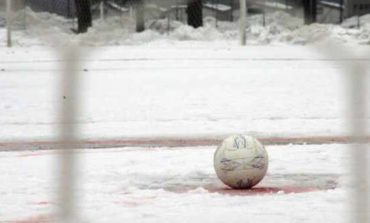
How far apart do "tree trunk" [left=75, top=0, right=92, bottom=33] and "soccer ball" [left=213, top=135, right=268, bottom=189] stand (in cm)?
596

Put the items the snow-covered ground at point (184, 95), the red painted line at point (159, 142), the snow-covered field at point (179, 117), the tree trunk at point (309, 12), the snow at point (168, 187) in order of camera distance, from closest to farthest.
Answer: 1. the tree trunk at point (309, 12)
2. the snow-covered field at point (179, 117)
3. the snow at point (168, 187)
4. the red painted line at point (159, 142)
5. the snow-covered ground at point (184, 95)

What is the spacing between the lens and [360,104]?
8.13ft

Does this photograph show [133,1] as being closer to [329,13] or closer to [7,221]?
[329,13]

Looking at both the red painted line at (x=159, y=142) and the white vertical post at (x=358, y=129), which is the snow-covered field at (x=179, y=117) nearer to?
the white vertical post at (x=358, y=129)

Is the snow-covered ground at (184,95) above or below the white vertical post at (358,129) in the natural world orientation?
below

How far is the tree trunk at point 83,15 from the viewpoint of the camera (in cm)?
199

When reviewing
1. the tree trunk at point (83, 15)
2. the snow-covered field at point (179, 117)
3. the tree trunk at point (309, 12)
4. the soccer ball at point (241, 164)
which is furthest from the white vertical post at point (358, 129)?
the soccer ball at point (241, 164)

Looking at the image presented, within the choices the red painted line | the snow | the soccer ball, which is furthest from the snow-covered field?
the red painted line

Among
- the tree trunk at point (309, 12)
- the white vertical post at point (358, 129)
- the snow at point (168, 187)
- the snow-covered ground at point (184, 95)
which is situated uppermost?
the tree trunk at point (309, 12)

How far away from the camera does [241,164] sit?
320 inches

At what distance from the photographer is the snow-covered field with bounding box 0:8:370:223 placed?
7.55 feet

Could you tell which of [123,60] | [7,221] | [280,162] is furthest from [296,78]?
[7,221]

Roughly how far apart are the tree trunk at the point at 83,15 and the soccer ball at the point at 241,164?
596 centimetres

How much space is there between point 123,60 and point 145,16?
81.9 feet
